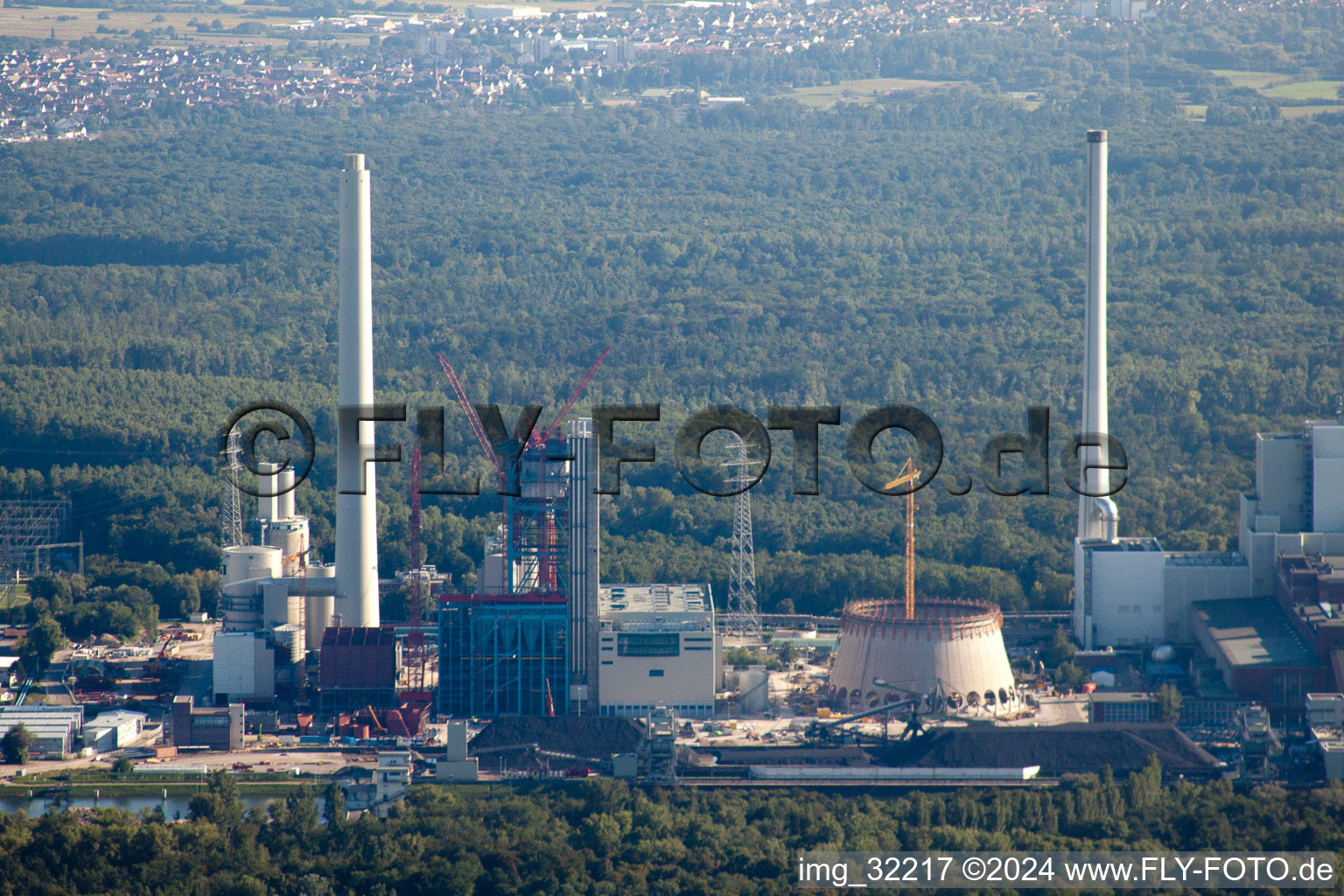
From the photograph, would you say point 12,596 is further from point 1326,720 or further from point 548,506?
point 1326,720

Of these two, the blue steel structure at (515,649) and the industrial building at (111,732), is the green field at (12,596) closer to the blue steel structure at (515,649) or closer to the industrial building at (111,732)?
the industrial building at (111,732)

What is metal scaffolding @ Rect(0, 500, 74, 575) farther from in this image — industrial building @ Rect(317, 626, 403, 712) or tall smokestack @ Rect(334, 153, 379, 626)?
industrial building @ Rect(317, 626, 403, 712)

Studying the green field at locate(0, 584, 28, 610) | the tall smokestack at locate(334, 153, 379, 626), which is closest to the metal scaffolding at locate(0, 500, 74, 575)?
the green field at locate(0, 584, 28, 610)

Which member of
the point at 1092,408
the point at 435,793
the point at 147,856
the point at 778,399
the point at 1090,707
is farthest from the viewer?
the point at 778,399

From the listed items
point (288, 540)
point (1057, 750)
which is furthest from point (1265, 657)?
point (288, 540)

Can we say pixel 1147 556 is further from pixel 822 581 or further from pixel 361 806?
pixel 361 806

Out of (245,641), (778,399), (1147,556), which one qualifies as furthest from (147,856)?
(778,399)

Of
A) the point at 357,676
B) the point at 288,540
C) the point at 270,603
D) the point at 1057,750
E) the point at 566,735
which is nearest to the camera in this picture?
the point at 1057,750
